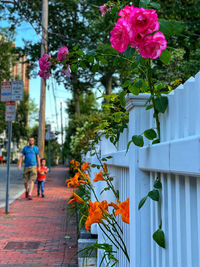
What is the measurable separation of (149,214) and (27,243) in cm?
413

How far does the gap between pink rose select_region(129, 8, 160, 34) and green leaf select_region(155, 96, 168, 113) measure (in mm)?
367

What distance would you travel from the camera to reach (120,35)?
150 cm

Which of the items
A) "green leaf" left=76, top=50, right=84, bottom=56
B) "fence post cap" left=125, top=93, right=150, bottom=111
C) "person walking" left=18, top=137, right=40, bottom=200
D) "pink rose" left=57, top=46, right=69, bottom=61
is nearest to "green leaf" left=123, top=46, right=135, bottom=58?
"fence post cap" left=125, top=93, right=150, bottom=111

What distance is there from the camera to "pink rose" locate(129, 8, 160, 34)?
138 centimetres

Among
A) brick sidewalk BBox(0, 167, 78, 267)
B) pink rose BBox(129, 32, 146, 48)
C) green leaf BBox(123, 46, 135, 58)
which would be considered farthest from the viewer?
brick sidewalk BBox(0, 167, 78, 267)

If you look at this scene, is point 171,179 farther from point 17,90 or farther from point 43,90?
point 43,90

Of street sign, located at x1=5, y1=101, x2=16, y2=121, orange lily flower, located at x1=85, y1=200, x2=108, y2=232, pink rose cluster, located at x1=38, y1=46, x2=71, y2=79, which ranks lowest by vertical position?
orange lily flower, located at x1=85, y1=200, x2=108, y2=232

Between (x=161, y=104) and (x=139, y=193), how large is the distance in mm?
596

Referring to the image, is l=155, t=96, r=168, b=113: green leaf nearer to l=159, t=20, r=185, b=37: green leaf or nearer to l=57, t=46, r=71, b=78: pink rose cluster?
l=159, t=20, r=185, b=37: green leaf

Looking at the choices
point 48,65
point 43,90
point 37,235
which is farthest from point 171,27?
point 43,90

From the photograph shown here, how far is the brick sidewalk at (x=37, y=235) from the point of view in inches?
186

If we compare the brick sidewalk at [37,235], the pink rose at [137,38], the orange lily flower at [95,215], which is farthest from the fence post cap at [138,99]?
the brick sidewalk at [37,235]

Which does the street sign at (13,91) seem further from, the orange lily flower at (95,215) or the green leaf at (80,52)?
the green leaf at (80,52)

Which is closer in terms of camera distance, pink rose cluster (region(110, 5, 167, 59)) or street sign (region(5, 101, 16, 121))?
pink rose cluster (region(110, 5, 167, 59))
